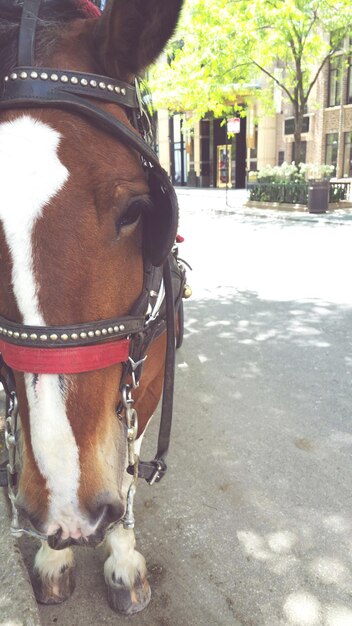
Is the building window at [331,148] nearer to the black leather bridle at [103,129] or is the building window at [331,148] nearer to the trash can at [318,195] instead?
the trash can at [318,195]

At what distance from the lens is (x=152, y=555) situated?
281cm

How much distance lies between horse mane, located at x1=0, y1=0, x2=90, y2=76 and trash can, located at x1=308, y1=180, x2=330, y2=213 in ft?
58.1

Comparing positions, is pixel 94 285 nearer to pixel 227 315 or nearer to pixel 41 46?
pixel 41 46

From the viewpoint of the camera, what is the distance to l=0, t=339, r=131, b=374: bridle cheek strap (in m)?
1.45

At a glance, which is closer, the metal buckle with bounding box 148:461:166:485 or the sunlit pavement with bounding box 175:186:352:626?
the metal buckle with bounding box 148:461:166:485

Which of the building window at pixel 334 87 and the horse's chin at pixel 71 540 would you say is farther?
the building window at pixel 334 87

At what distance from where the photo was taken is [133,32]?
1599mm

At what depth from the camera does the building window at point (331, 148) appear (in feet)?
98.1

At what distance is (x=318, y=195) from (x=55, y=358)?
725 inches

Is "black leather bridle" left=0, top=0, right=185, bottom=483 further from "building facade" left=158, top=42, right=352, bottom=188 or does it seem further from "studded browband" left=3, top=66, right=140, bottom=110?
"building facade" left=158, top=42, right=352, bottom=188

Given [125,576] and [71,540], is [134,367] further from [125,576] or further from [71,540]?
[125,576]

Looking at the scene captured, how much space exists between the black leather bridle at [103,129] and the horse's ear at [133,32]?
69 millimetres

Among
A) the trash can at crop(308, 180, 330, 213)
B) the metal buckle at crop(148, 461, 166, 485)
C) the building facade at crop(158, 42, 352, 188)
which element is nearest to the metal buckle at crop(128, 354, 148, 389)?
the metal buckle at crop(148, 461, 166, 485)

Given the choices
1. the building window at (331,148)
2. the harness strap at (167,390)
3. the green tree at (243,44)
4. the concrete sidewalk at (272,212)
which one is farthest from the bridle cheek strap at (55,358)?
the building window at (331,148)
